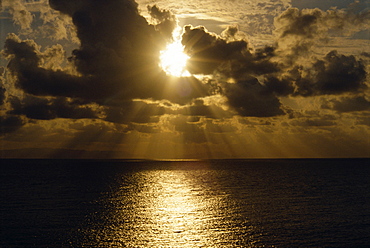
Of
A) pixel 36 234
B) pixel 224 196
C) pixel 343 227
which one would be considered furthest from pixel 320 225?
pixel 36 234

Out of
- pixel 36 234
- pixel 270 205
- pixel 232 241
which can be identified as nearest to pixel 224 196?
pixel 270 205

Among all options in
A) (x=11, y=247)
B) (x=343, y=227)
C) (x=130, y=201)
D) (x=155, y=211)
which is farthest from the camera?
(x=130, y=201)

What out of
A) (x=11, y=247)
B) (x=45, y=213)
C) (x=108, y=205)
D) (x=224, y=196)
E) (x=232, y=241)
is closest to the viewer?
(x=11, y=247)

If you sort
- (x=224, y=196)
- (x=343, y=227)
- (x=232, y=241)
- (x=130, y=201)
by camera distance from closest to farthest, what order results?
(x=232, y=241) < (x=343, y=227) < (x=130, y=201) < (x=224, y=196)

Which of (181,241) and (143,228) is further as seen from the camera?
(143,228)

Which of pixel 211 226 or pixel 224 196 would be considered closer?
pixel 211 226

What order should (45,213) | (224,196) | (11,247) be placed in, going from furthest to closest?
(224,196)
(45,213)
(11,247)

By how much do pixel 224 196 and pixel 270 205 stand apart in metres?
20.4

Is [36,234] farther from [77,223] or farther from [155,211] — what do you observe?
[155,211]

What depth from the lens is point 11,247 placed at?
45312mm

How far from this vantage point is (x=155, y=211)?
7644cm

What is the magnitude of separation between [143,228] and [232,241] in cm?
1734

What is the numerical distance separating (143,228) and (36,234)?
58.1 ft

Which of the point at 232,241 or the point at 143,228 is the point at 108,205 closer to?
the point at 143,228
